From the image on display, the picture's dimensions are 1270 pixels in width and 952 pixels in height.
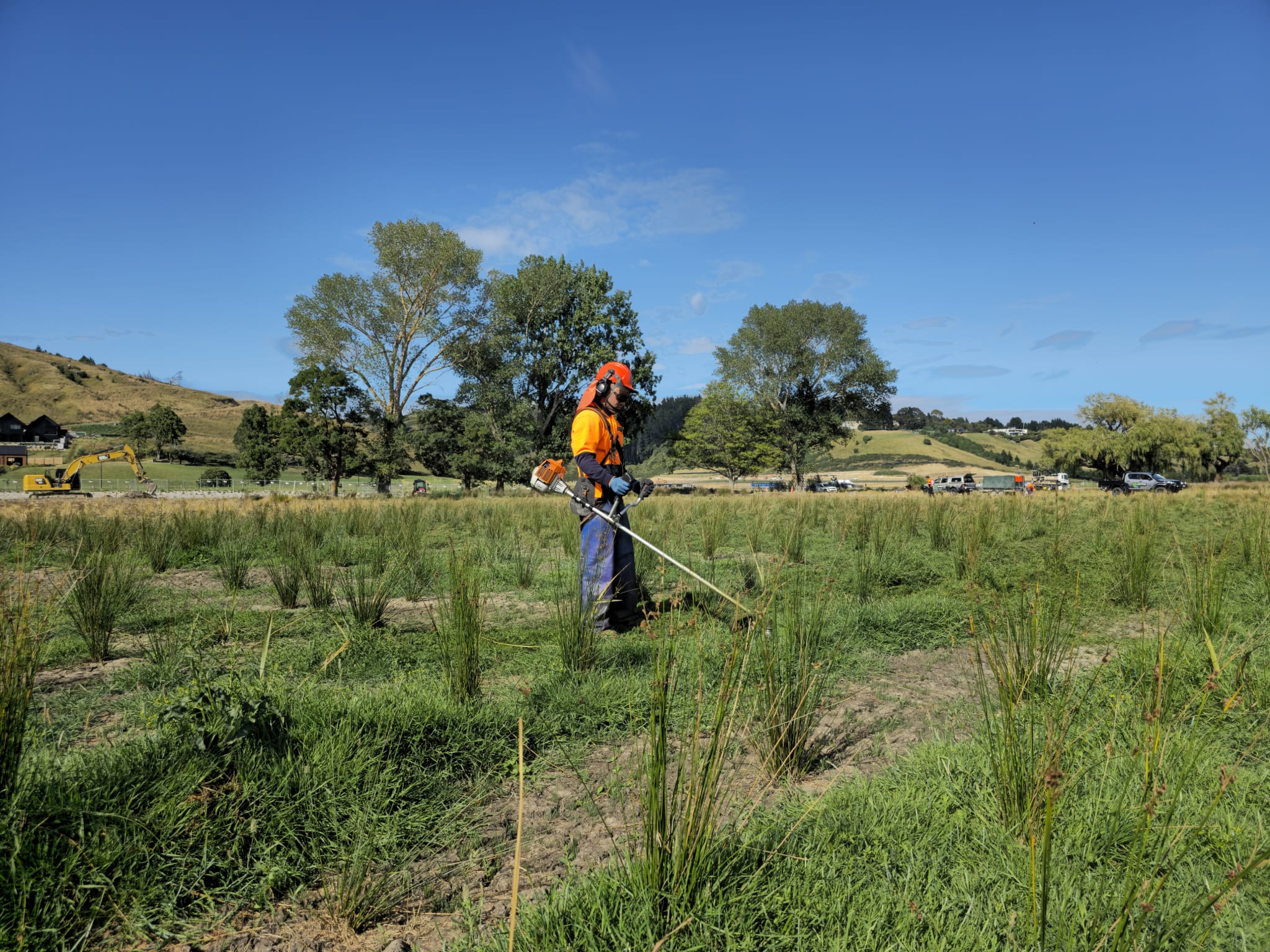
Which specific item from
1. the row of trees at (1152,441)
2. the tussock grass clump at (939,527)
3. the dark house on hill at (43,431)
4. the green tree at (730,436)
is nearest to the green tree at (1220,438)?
the row of trees at (1152,441)

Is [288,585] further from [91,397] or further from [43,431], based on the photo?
[91,397]

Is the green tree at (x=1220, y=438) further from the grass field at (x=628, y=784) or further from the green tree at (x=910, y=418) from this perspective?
the green tree at (x=910, y=418)

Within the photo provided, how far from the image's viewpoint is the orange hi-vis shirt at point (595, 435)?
517 cm

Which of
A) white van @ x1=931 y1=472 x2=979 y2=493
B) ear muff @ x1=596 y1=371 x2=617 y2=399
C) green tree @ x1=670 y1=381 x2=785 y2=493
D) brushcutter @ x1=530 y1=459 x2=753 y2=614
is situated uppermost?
green tree @ x1=670 y1=381 x2=785 y2=493

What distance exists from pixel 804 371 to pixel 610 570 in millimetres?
45915

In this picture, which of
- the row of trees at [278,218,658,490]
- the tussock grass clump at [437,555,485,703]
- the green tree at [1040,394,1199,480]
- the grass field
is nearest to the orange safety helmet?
the grass field

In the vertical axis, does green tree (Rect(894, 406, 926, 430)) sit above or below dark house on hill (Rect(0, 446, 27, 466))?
above

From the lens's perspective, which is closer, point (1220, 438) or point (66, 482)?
point (66, 482)

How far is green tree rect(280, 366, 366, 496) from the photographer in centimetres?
2930

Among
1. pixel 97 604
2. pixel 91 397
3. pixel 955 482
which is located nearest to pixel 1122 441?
pixel 955 482

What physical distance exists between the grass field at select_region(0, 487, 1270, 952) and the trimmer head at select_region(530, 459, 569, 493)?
1.28 m

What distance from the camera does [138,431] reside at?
236ft

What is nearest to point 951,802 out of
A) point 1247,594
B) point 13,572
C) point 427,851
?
point 427,851

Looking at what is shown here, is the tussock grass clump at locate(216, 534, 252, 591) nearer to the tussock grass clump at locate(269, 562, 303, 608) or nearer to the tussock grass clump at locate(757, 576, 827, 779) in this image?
the tussock grass clump at locate(269, 562, 303, 608)
